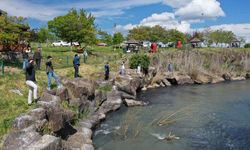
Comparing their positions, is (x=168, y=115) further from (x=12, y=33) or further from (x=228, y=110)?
(x=12, y=33)

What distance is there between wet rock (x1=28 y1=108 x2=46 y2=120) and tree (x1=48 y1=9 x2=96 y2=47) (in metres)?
42.2

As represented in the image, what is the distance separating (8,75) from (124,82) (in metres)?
15.1

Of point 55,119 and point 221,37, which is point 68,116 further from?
point 221,37

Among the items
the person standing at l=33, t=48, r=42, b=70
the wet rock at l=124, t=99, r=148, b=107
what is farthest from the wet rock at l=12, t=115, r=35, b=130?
the wet rock at l=124, t=99, r=148, b=107

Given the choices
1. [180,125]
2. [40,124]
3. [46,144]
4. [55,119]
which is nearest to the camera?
[46,144]

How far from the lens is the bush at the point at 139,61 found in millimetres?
52375

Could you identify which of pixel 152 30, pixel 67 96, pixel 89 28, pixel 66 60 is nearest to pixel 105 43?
pixel 152 30

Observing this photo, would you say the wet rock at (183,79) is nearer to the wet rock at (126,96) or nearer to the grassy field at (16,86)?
the grassy field at (16,86)

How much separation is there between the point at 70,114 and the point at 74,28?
40.8 m

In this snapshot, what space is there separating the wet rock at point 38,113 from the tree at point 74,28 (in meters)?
42.2

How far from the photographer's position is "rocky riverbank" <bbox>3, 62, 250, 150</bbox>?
1502 centimetres

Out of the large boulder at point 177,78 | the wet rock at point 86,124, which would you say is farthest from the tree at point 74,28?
the wet rock at point 86,124

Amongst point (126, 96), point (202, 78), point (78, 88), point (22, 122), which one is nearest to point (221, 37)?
point (202, 78)

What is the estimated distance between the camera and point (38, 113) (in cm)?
1791
